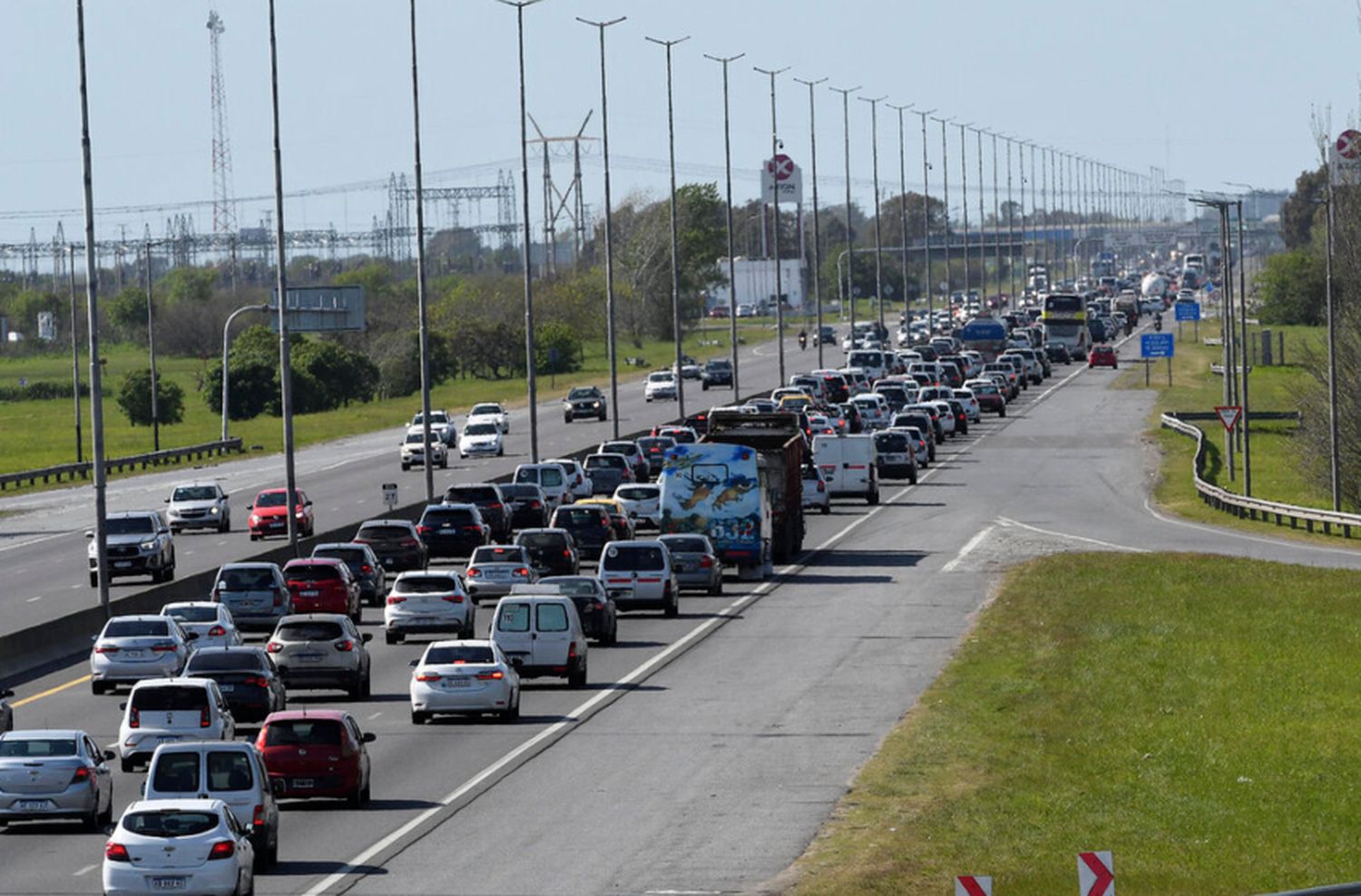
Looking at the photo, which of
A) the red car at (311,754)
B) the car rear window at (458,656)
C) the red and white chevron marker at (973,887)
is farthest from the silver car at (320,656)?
the red and white chevron marker at (973,887)

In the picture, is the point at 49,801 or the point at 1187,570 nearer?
the point at 49,801

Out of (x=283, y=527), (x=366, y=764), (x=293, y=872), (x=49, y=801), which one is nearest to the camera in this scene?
(x=293, y=872)

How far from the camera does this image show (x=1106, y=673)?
43312mm

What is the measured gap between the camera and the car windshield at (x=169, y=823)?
2402cm

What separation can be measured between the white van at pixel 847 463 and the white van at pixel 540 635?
3793cm

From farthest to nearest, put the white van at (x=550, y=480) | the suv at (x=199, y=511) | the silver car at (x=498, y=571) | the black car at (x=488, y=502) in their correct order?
the white van at (x=550, y=480) → the suv at (x=199, y=511) → the black car at (x=488, y=502) → the silver car at (x=498, y=571)

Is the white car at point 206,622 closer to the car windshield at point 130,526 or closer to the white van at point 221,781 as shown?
the car windshield at point 130,526

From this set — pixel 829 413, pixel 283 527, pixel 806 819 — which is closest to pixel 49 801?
pixel 806 819

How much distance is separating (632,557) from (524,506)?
17.7 meters

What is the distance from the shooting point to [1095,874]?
55.6 ft

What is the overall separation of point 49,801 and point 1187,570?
114 ft

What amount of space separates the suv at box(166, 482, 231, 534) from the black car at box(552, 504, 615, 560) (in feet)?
47.8

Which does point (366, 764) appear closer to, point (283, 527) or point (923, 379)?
point (283, 527)

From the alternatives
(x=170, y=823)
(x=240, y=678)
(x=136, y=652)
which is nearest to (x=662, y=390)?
(x=136, y=652)
